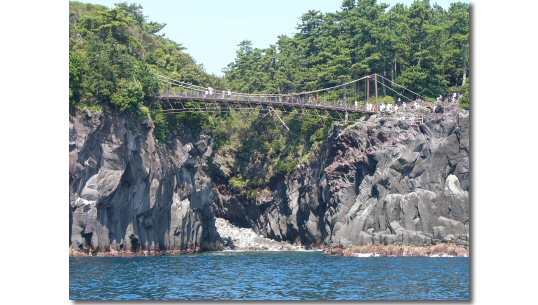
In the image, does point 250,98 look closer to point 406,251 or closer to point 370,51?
point 370,51

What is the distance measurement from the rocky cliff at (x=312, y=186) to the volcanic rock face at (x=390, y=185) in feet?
0.19

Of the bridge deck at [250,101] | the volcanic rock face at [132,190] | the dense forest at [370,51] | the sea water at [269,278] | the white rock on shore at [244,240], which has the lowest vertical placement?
the white rock on shore at [244,240]

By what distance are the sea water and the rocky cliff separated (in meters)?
3.12

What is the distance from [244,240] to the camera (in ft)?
213

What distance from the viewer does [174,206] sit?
2175 inches

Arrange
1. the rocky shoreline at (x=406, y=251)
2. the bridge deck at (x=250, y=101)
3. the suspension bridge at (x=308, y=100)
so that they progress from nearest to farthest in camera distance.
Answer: the rocky shoreline at (x=406, y=251), the bridge deck at (x=250, y=101), the suspension bridge at (x=308, y=100)

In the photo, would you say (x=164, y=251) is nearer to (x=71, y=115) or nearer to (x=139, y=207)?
(x=139, y=207)

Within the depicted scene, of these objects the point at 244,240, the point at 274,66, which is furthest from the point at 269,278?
the point at 274,66

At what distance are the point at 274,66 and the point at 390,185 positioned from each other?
24723mm

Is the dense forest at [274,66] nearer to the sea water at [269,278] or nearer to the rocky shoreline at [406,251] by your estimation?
the rocky shoreline at [406,251]

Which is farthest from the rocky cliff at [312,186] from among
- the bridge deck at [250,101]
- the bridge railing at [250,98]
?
the bridge railing at [250,98]

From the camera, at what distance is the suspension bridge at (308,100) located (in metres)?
55.4

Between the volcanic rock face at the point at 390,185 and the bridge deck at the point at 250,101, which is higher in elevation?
the bridge deck at the point at 250,101
